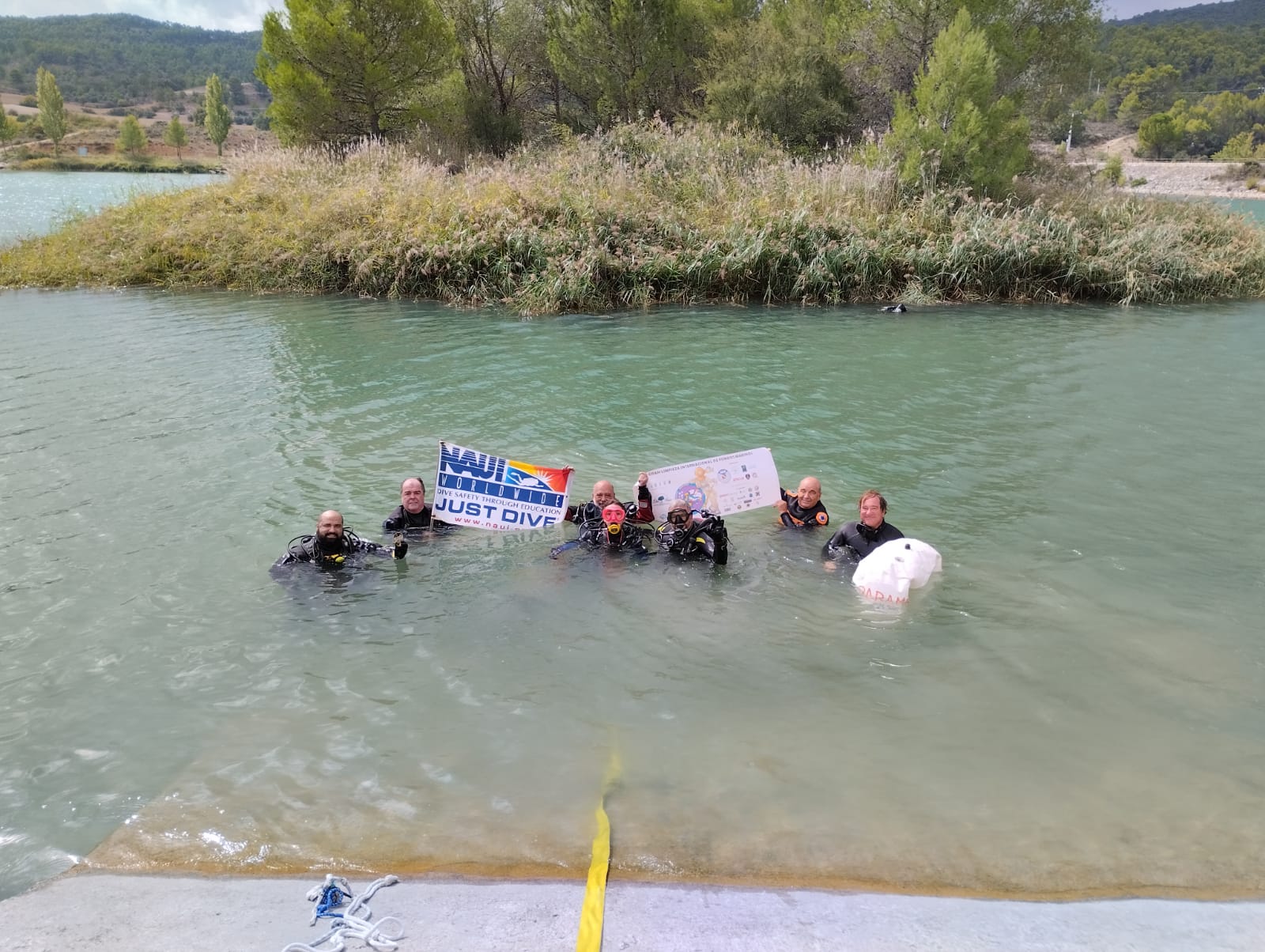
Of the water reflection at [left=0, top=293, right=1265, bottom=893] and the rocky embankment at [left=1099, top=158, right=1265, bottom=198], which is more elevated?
the rocky embankment at [left=1099, top=158, right=1265, bottom=198]

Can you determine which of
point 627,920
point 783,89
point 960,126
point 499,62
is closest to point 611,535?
point 627,920

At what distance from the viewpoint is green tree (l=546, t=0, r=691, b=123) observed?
28.3 metres

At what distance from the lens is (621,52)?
28875 millimetres

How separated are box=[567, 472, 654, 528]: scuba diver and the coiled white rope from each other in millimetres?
4228

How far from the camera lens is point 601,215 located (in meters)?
18.6

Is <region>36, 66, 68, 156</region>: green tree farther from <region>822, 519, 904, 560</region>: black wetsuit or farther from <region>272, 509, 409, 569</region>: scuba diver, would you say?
<region>822, 519, 904, 560</region>: black wetsuit

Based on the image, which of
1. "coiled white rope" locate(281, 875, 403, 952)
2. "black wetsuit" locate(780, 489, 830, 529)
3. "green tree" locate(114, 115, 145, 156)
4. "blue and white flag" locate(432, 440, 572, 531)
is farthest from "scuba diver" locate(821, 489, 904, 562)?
"green tree" locate(114, 115, 145, 156)

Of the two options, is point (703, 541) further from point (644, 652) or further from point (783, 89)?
point (783, 89)

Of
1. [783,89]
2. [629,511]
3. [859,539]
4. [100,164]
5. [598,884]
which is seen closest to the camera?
[598,884]

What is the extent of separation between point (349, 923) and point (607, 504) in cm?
446

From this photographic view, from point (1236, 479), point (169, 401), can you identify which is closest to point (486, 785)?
point (1236, 479)

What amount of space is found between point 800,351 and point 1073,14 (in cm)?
2138

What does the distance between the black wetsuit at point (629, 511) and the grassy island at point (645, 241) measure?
398 inches

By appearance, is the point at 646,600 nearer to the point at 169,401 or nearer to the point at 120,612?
the point at 120,612
